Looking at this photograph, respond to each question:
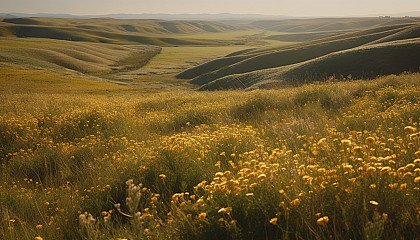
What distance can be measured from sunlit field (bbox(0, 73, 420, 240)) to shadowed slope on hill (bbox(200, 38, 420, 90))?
759 inches

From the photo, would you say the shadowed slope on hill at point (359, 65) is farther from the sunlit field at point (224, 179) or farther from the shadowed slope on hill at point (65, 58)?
the shadowed slope on hill at point (65, 58)

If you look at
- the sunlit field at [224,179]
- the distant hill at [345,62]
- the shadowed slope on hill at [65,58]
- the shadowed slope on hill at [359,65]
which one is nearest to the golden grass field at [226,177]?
the sunlit field at [224,179]

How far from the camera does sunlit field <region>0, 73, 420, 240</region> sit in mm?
2820

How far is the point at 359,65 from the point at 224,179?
31.2 m

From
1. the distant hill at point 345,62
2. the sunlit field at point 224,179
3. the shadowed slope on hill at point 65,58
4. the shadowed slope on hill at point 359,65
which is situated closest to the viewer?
the sunlit field at point 224,179

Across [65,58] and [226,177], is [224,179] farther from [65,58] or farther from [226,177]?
[65,58]

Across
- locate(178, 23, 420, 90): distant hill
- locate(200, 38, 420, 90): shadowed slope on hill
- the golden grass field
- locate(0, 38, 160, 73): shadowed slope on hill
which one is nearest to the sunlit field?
the golden grass field

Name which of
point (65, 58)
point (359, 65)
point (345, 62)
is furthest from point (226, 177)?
point (65, 58)

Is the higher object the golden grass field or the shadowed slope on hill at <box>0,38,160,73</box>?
the shadowed slope on hill at <box>0,38,160,73</box>

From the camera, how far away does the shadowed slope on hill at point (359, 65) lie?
27.3 meters

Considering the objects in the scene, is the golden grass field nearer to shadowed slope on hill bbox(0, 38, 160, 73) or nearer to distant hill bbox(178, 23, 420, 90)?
distant hill bbox(178, 23, 420, 90)

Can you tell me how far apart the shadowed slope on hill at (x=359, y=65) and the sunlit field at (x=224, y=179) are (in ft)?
63.3

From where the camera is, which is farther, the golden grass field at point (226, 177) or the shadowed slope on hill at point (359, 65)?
the shadowed slope on hill at point (359, 65)

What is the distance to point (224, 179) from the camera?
3346 mm
